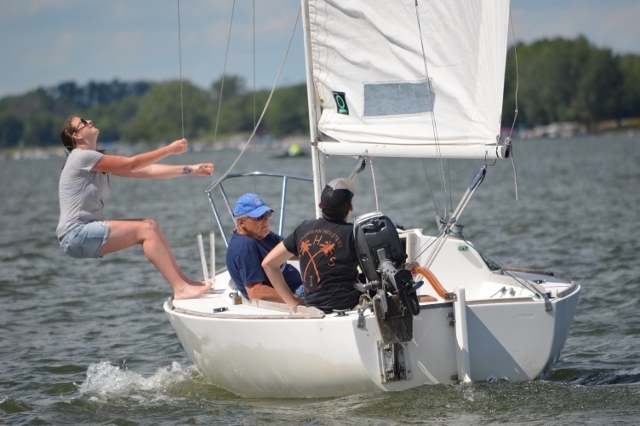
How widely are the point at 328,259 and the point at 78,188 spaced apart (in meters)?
2.15

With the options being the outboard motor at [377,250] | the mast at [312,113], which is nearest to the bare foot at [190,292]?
the mast at [312,113]

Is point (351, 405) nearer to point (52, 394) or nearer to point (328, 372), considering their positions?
point (328, 372)

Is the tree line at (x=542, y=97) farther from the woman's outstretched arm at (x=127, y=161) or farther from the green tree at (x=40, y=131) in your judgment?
the woman's outstretched arm at (x=127, y=161)

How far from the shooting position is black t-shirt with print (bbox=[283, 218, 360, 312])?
22.8 feet

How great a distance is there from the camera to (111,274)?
15094mm

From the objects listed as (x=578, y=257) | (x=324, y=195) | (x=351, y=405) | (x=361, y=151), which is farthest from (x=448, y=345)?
(x=578, y=257)

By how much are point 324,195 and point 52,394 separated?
122 inches

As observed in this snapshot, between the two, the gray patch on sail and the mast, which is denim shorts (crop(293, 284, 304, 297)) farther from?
the gray patch on sail

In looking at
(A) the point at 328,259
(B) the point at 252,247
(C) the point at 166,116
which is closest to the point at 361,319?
(A) the point at 328,259

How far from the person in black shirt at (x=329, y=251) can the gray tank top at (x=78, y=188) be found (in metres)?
1.65

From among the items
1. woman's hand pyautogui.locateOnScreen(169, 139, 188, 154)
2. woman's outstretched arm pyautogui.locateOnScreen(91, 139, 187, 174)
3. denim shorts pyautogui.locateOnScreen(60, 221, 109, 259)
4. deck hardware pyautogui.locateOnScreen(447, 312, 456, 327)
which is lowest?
deck hardware pyautogui.locateOnScreen(447, 312, 456, 327)

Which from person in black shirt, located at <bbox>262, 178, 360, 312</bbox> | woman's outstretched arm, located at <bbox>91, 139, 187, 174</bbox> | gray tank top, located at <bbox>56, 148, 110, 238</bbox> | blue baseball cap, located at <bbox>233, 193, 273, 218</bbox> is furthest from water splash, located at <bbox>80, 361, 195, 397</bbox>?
person in black shirt, located at <bbox>262, 178, 360, 312</bbox>

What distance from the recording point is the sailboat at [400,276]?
6727mm

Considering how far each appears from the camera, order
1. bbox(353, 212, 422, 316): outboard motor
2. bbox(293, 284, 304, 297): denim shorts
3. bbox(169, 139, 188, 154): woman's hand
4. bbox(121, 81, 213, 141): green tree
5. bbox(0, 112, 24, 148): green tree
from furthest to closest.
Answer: bbox(0, 112, 24, 148): green tree
bbox(121, 81, 213, 141): green tree
bbox(293, 284, 304, 297): denim shorts
bbox(169, 139, 188, 154): woman's hand
bbox(353, 212, 422, 316): outboard motor
